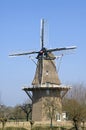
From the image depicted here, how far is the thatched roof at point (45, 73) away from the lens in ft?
189

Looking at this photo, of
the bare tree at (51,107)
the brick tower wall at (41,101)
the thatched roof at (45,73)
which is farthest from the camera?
the thatched roof at (45,73)

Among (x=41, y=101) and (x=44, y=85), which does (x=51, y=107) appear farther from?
(x=44, y=85)

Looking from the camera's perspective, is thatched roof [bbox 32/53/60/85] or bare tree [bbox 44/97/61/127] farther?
thatched roof [bbox 32/53/60/85]

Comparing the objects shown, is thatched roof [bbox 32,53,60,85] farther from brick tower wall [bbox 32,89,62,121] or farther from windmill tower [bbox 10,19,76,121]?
brick tower wall [bbox 32,89,62,121]

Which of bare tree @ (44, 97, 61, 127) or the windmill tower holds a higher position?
the windmill tower

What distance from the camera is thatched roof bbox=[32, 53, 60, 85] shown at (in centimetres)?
5746

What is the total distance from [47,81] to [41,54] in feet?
13.6

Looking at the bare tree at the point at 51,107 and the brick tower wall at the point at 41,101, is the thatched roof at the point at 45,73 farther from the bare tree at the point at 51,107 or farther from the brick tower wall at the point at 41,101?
the bare tree at the point at 51,107

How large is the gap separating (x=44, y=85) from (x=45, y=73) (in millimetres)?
1751

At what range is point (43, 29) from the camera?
61.2 m

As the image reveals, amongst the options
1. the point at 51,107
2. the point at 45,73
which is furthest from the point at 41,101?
the point at 45,73

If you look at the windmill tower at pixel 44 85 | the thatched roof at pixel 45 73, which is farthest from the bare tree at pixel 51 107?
the thatched roof at pixel 45 73

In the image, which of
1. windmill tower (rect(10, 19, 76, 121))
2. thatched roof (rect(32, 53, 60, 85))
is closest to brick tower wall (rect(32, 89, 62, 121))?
windmill tower (rect(10, 19, 76, 121))

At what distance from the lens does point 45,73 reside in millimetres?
57438
